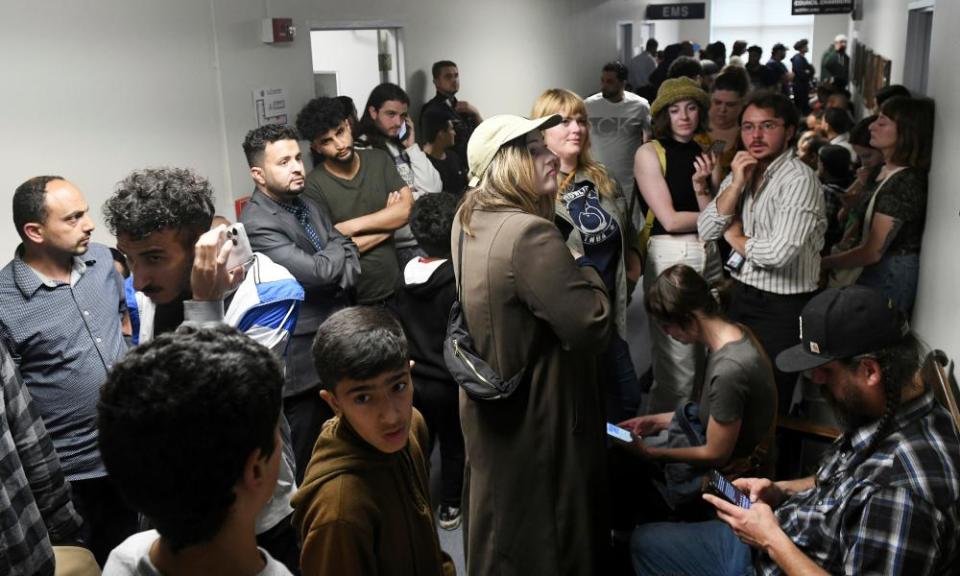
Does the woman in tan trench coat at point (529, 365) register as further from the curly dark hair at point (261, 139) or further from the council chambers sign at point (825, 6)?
the council chambers sign at point (825, 6)

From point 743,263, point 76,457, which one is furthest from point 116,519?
point 743,263

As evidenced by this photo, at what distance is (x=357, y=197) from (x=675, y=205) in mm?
1523

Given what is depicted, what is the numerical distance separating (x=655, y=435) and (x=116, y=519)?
198 cm

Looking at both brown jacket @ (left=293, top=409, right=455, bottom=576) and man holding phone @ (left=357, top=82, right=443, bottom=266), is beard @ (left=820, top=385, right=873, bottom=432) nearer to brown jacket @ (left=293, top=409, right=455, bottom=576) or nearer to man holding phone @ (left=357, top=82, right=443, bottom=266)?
brown jacket @ (left=293, top=409, right=455, bottom=576)

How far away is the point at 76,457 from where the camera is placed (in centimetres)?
263

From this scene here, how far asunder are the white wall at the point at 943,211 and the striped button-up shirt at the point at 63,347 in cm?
285

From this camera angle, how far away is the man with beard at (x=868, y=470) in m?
1.75

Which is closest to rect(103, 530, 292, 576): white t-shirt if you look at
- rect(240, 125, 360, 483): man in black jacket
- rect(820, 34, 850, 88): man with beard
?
rect(240, 125, 360, 483): man in black jacket

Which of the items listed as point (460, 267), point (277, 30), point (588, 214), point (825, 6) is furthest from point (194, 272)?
point (825, 6)

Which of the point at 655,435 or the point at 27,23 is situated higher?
the point at 27,23

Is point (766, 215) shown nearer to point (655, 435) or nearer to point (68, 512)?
point (655, 435)

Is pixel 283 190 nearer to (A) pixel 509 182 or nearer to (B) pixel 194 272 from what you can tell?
(A) pixel 509 182

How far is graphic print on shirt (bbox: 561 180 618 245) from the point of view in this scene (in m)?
3.52

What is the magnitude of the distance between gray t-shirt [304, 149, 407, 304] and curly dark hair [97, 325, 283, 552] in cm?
280
